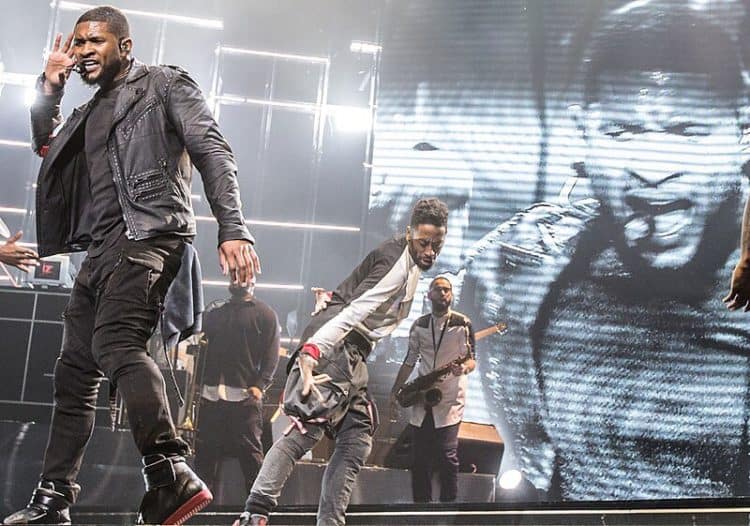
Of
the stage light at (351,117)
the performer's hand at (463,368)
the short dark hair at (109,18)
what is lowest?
the performer's hand at (463,368)

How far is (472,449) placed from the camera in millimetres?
5008

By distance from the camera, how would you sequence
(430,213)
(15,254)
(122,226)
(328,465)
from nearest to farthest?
(122,226), (15,254), (328,465), (430,213)

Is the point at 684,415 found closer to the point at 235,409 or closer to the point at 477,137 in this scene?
the point at 477,137

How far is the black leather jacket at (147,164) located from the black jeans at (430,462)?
8.62 ft

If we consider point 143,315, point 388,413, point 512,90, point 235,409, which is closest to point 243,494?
point 235,409

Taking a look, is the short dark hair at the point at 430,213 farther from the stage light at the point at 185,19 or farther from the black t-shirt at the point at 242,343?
the stage light at the point at 185,19

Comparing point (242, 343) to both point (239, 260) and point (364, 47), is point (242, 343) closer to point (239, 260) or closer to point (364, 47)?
point (364, 47)

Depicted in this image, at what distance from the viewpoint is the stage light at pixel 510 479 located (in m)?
4.97

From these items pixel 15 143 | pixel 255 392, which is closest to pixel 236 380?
pixel 255 392

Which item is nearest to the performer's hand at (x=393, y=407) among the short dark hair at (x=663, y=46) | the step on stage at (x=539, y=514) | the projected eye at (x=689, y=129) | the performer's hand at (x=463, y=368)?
the performer's hand at (x=463, y=368)

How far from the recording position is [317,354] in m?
4.30

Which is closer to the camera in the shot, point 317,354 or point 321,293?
point 317,354

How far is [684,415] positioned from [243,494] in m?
2.69

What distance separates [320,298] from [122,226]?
8.62 ft
